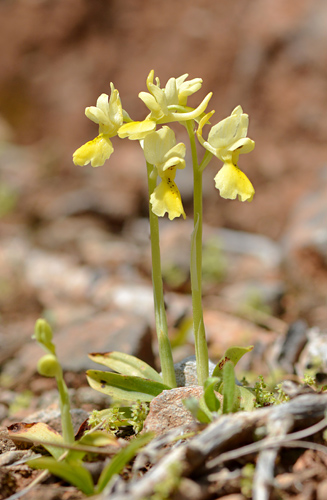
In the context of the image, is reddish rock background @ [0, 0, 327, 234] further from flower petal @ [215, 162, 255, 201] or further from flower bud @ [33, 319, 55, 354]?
flower bud @ [33, 319, 55, 354]

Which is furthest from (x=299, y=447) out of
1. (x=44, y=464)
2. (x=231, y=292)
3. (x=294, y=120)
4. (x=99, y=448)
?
(x=294, y=120)

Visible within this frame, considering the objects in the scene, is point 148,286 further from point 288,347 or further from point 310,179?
point 310,179

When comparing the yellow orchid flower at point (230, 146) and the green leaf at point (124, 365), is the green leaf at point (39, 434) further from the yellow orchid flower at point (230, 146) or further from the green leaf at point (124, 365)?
the yellow orchid flower at point (230, 146)

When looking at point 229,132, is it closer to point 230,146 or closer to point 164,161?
point 230,146

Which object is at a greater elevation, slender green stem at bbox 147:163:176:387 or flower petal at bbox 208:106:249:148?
flower petal at bbox 208:106:249:148

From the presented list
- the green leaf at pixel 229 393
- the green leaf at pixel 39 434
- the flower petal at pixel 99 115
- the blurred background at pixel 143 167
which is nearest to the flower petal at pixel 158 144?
the flower petal at pixel 99 115

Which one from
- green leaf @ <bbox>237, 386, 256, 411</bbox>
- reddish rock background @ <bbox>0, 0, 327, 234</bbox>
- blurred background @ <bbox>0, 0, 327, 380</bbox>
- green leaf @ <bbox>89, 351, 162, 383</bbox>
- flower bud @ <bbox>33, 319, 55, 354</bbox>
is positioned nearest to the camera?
flower bud @ <bbox>33, 319, 55, 354</bbox>

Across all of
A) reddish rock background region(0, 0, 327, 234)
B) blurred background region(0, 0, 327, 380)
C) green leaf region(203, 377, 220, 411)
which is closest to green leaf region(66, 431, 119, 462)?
green leaf region(203, 377, 220, 411)
